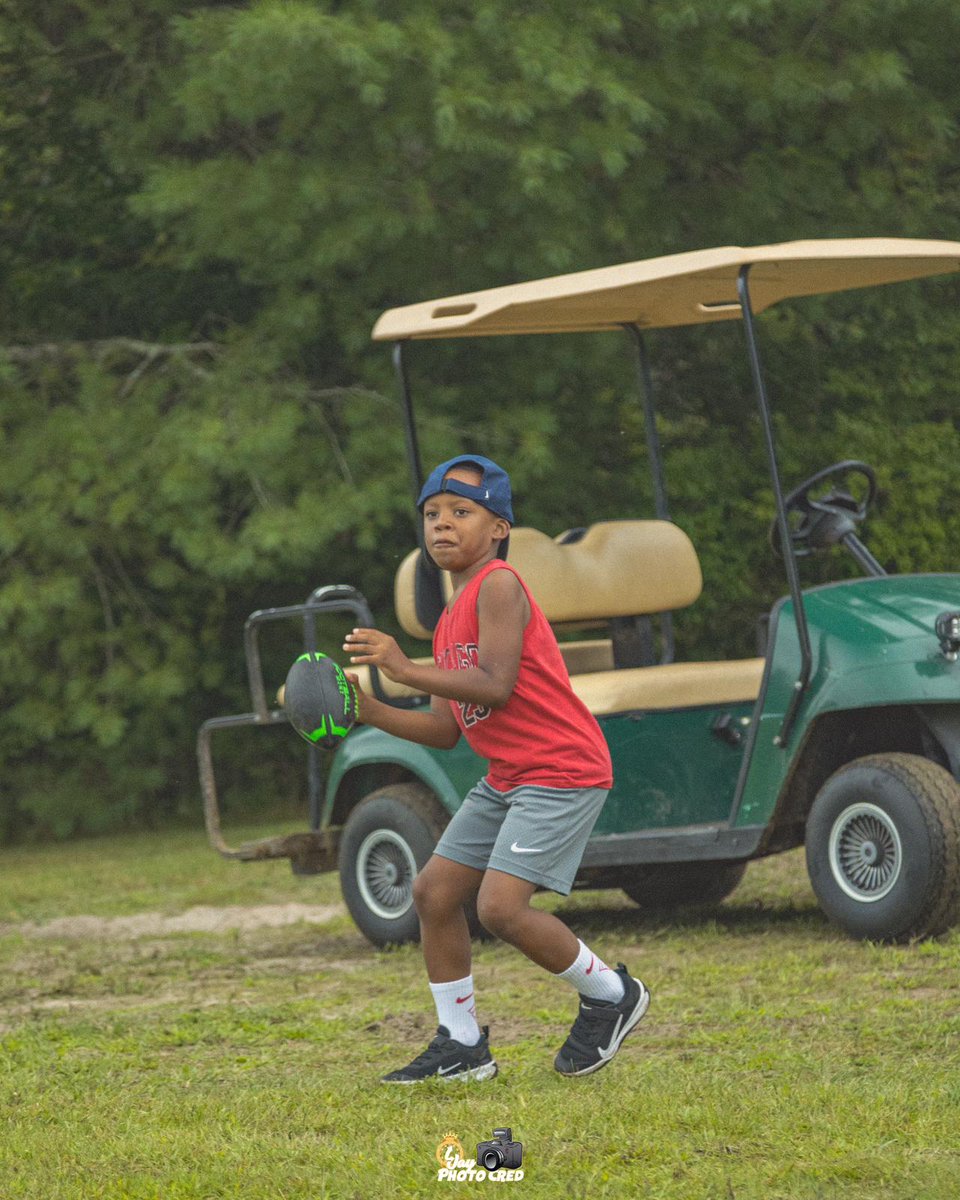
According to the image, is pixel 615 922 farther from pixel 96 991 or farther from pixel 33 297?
pixel 33 297

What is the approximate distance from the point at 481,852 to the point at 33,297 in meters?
11.3

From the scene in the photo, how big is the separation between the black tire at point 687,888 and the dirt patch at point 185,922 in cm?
150

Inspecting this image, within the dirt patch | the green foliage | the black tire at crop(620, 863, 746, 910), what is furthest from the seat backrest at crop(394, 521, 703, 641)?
the green foliage

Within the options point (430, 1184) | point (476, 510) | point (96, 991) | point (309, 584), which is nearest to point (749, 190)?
point (309, 584)

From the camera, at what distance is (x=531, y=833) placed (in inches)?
192

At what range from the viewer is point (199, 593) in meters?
15.2

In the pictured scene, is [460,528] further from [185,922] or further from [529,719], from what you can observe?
[185,922]

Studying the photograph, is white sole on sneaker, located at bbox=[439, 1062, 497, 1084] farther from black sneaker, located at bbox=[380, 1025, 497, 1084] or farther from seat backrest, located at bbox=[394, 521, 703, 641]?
seat backrest, located at bbox=[394, 521, 703, 641]

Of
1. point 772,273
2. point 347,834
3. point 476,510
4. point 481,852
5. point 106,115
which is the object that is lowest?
point 347,834

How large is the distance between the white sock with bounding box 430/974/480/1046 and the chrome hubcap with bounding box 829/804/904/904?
2254mm

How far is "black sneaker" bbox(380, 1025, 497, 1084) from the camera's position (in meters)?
4.96

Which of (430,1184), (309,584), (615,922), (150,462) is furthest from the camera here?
(309,584)

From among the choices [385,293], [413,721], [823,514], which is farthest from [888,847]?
[385,293]

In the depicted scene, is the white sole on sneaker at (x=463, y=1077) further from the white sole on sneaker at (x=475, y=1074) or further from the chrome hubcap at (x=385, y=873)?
the chrome hubcap at (x=385, y=873)
